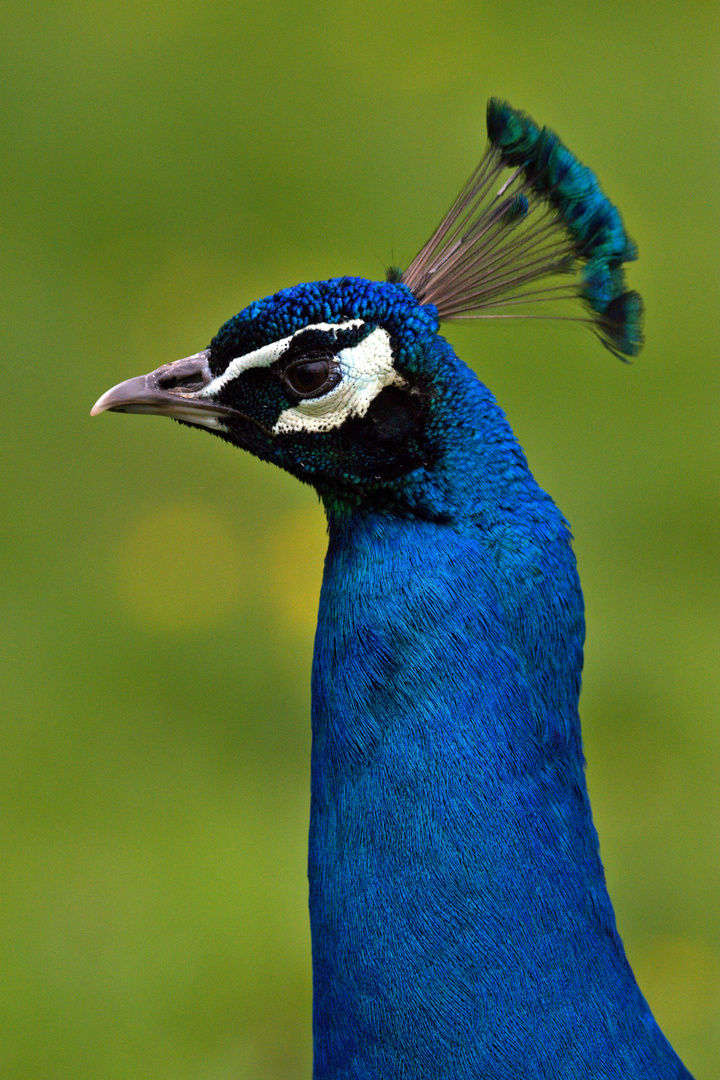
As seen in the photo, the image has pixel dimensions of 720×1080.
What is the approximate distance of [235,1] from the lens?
4.25m

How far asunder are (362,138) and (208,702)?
2.11m

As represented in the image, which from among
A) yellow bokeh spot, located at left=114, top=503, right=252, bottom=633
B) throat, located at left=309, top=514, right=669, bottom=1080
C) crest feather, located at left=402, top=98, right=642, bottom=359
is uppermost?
crest feather, located at left=402, top=98, right=642, bottom=359

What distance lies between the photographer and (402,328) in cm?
103

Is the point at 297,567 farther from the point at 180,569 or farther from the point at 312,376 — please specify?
the point at 312,376

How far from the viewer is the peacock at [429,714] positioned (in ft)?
3.17

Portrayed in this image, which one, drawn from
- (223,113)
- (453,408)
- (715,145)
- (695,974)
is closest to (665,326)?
(715,145)

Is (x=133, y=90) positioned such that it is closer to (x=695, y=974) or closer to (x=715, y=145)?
(x=715, y=145)

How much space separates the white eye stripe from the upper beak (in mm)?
15

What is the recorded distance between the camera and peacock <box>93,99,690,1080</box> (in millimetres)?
965

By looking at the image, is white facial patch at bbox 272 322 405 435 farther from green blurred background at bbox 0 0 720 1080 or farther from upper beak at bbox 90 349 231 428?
green blurred background at bbox 0 0 720 1080

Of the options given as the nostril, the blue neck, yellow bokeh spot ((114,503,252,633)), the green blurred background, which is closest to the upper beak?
the nostril

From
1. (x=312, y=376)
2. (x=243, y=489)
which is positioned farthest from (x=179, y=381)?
(x=243, y=489)

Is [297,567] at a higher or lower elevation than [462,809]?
higher

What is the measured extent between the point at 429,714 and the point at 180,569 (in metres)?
2.11
